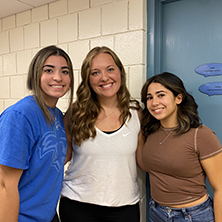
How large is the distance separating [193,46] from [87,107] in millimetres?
928

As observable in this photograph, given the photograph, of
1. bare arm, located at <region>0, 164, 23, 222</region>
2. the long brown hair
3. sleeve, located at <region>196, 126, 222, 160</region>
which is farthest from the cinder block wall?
sleeve, located at <region>196, 126, 222, 160</region>

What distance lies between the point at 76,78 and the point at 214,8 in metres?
1.28

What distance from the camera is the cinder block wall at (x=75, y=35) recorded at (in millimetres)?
1791

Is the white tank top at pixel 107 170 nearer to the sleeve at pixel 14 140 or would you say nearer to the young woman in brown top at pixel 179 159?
the young woman in brown top at pixel 179 159

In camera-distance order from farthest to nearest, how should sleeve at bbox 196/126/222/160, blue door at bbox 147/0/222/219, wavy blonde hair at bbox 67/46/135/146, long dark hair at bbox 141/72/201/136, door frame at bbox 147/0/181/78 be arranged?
door frame at bbox 147/0/181/78, blue door at bbox 147/0/222/219, wavy blonde hair at bbox 67/46/135/146, long dark hair at bbox 141/72/201/136, sleeve at bbox 196/126/222/160

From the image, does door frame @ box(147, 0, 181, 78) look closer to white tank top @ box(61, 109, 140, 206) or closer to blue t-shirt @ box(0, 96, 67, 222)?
white tank top @ box(61, 109, 140, 206)

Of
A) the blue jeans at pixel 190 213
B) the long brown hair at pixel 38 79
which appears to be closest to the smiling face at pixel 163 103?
the blue jeans at pixel 190 213

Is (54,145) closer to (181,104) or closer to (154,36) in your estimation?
(181,104)

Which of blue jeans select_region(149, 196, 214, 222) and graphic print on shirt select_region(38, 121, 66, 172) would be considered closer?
graphic print on shirt select_region(38, 121, 66, 172)

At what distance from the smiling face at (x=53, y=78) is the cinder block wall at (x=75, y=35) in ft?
0.88

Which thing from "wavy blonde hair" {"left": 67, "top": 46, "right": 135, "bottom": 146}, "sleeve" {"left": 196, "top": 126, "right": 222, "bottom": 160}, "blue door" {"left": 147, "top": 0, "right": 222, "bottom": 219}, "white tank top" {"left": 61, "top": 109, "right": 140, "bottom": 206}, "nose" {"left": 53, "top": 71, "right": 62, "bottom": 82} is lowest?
"white tank top" {"left": 61, "top": 109, "right": 140, "bottom": 206}

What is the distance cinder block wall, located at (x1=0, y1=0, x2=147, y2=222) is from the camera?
1791 millimetres

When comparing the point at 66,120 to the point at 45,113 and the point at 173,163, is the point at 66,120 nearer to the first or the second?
the point at 45,113

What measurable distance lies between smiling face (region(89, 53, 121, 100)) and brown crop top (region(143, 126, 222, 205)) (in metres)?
0.48
